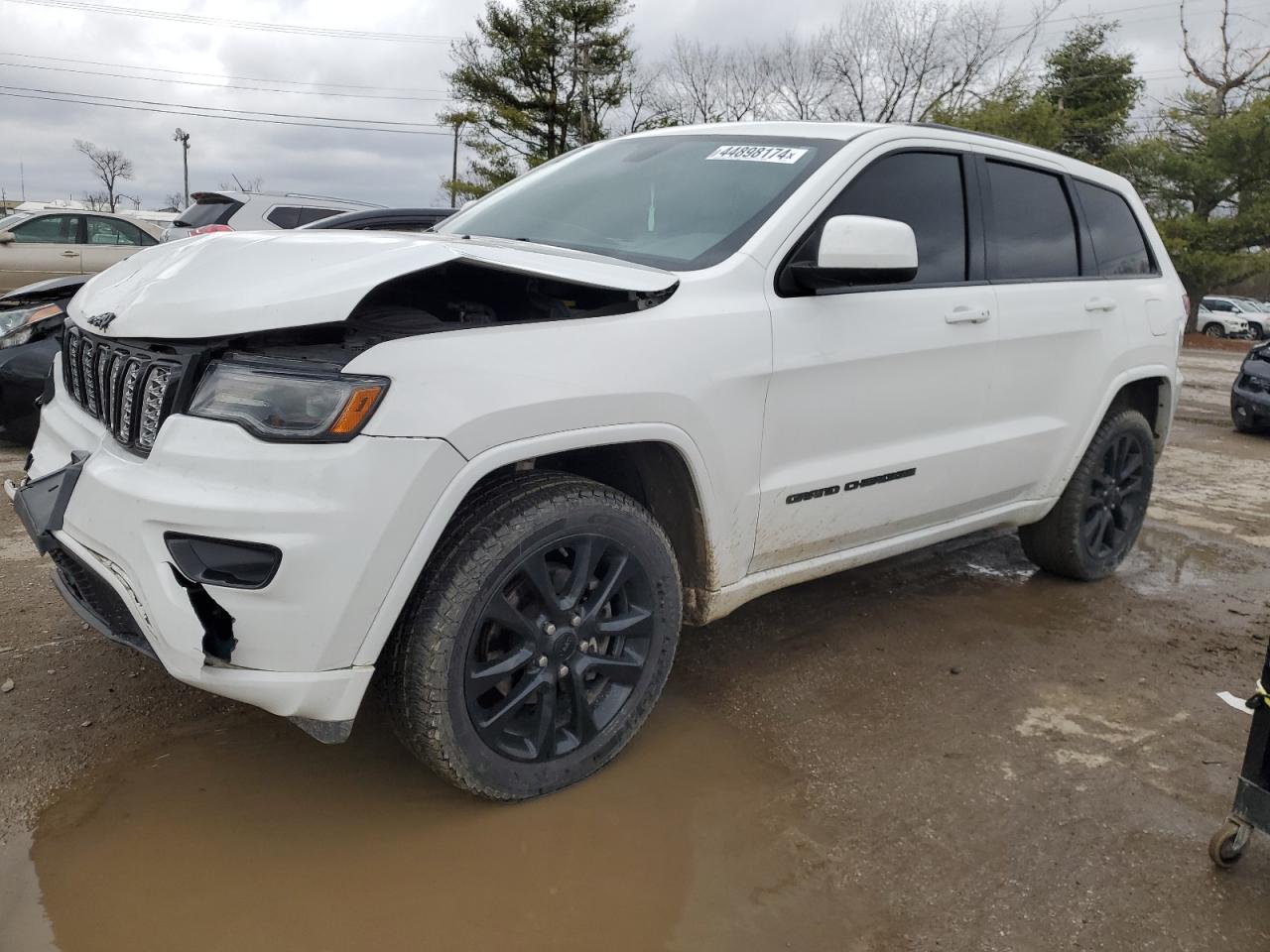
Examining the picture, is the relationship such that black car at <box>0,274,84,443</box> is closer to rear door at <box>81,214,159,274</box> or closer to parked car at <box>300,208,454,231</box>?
parked car at <box>300,208,454,231</box>

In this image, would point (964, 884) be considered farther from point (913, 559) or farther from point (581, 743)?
point (913, 559)

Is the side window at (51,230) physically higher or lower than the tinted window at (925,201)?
lower

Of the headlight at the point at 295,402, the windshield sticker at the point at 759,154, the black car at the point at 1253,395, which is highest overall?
the windshield sticker at the point at 759,154

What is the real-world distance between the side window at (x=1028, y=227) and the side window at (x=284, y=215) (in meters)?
8.38

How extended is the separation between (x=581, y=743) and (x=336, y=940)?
776 mm

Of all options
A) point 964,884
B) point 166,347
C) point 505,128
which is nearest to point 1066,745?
point 964,884

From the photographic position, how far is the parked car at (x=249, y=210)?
1024cm

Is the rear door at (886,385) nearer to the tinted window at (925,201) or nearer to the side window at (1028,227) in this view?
the tinted window at (925,201)

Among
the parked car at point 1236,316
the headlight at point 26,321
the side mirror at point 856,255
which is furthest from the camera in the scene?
the parked car at point 1236,316

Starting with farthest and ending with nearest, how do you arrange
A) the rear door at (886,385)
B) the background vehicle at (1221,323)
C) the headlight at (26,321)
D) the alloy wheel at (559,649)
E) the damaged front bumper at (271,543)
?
the background vehicle at (1221,323) → the headlight at (26,321) → the rear door at (886,385) → the alloy wheel at (559,649) → the damaged front bumper at (271,543)

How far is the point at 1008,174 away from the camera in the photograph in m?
3.86

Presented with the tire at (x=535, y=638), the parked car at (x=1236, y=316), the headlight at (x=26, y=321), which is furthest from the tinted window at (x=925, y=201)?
the parked car at (x=1236, y=316)

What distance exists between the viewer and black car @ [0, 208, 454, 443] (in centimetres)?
586

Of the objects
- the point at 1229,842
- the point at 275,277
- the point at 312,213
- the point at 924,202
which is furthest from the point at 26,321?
the point at 1229,842
